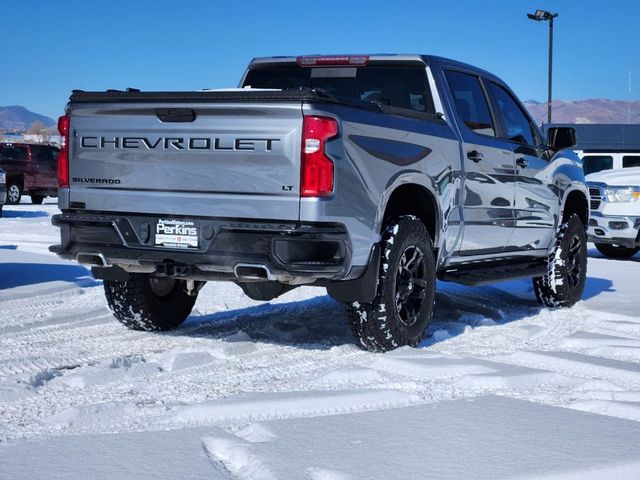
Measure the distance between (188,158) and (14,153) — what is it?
24.3 meters

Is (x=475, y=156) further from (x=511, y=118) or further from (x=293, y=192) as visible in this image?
(x=293, y=192)

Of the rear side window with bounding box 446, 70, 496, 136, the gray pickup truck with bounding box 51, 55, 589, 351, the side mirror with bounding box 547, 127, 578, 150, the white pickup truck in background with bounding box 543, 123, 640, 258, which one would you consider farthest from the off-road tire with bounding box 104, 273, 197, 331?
the white pickup truck in background with bounding box 543, 123, 640, 258

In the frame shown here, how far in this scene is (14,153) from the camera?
91.9 ft

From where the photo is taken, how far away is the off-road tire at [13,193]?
89.6 ft

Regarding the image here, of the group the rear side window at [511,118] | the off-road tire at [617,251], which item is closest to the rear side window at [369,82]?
the rear side window at [511,118]

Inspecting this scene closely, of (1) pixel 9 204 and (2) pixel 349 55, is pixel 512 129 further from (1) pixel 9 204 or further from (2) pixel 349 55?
(1) pixel 9 204

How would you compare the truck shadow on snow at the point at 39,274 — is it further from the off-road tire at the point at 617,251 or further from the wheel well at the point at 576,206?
the off-road tire at the point at 617,251

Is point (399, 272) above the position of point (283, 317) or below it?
above

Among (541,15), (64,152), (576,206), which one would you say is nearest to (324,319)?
(64,152)

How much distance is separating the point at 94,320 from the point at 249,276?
90.5 inches

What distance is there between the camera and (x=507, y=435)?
394cm

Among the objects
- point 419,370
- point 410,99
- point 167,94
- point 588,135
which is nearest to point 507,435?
point 419,370

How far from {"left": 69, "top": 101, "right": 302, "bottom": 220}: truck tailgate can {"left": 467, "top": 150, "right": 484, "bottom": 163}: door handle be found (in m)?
2.04

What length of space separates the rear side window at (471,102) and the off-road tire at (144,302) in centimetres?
238
